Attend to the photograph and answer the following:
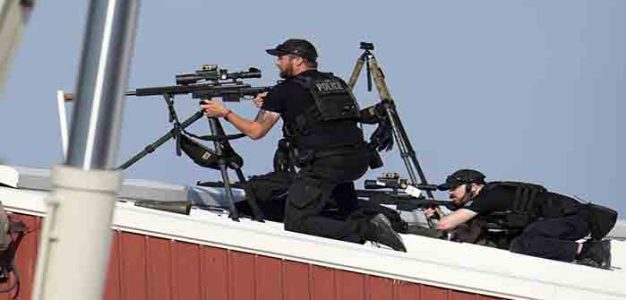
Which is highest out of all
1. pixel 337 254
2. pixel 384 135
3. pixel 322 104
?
pixel 322 104

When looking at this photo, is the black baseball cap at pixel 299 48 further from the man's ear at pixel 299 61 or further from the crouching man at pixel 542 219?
the crouching man at pixel 542 219

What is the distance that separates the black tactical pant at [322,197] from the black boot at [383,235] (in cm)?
5

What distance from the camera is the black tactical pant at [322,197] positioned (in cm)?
876

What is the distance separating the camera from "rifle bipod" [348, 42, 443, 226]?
35.5ft

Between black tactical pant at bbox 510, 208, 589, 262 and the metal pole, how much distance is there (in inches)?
270

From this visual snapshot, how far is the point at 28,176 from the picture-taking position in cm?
912

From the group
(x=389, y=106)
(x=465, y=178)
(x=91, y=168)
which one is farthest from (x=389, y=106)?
(x=91, y=168)

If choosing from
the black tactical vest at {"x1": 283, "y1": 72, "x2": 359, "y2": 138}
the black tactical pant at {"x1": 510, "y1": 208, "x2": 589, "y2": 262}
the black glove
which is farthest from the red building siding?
the black glove

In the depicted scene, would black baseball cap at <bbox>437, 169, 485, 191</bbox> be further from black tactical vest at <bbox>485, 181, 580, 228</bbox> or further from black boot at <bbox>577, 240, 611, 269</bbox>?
black boot at <bbox>577, 240, 611, 269</bbox>

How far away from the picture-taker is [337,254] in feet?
27.0

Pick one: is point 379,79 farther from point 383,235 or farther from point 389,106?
point 383,235

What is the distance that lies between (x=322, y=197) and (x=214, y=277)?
42.7 inches

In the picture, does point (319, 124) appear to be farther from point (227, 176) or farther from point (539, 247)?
point (539, 247)

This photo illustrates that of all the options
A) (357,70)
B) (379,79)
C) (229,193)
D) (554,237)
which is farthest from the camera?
(357,70)
